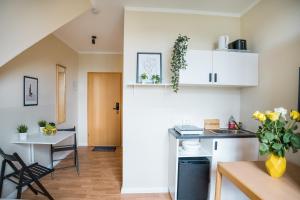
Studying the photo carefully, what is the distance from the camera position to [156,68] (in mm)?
2467

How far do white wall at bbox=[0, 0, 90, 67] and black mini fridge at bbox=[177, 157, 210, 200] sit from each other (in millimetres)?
2106

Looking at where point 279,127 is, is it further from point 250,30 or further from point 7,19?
point 7,19

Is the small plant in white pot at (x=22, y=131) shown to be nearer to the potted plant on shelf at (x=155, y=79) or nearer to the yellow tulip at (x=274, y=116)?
the potted plant on shelf at (x=155, y=79)

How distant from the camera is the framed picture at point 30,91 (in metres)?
2.53

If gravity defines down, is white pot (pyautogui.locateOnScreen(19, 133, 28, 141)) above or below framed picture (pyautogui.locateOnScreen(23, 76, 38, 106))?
below

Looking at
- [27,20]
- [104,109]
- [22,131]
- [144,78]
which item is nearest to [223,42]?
[144,78]

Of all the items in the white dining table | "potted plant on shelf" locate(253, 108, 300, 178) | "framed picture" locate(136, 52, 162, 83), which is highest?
"framed picture" locate(136, 52, 162, 83)

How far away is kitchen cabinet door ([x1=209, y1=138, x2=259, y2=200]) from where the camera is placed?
2139 mm

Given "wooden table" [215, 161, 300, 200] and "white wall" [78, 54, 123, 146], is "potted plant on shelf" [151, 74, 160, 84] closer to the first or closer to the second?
"wooden table" [215, 161, 300, 200]

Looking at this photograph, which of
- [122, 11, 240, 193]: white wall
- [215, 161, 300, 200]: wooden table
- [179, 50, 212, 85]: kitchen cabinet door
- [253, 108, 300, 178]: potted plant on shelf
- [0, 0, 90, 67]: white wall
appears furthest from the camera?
[122, 11, 240, 193]: white wall

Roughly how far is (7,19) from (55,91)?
6.41ft

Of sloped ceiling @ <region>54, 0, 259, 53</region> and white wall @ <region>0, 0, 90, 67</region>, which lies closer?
white wall @ <region>0, 0, 90, 67</region>

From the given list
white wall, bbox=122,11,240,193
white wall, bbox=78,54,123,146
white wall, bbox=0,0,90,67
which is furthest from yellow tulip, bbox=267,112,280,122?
white wall, bbox=78,54,123,146

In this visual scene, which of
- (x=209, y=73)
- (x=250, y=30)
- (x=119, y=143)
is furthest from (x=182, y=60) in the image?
(x=119, y=143)
